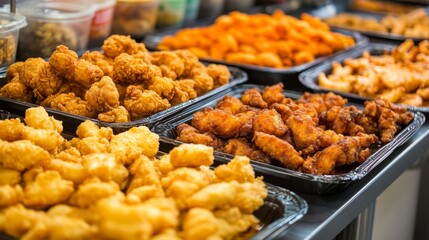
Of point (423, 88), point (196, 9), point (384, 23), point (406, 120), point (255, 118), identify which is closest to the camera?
point (255, 118)

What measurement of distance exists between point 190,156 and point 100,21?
1.61 meters

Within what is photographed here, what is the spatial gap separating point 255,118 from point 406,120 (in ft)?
2.21

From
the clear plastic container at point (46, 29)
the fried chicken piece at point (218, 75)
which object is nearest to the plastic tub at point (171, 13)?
the clear plastic container at point (46, 29)

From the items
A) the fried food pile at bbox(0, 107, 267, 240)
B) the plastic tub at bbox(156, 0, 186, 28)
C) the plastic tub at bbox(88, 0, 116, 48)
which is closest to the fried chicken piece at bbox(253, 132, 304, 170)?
the fried food pile at bbox(0, 107, 267, 240)

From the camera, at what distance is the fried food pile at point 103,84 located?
2201 mm

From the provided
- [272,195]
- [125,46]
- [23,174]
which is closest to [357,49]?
[125,46]

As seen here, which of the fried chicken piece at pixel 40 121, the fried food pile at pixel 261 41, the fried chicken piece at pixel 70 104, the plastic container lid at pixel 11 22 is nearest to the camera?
the fried chicken piece at pixel 40 121

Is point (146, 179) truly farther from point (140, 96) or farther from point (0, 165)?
point (140, 96)

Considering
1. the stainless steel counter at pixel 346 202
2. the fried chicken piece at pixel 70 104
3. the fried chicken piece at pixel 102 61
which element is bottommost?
the fried chicken piece at pixel 70 104

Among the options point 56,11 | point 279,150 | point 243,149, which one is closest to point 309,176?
point 279,150

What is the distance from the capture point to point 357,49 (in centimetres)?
379

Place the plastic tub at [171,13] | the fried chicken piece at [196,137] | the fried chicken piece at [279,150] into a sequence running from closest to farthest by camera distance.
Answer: the fried chicken piece at [279,150]
the fried chicken piece at [196,137]
the plastic tub at [171,13]

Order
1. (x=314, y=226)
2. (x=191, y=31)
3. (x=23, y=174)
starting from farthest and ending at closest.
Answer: (x=191, y=31)
(x=314, y=226)
(x=23, y=174)

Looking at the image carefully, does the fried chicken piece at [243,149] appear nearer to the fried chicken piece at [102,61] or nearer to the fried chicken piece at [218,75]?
the fried chicken piece at [102,61]
